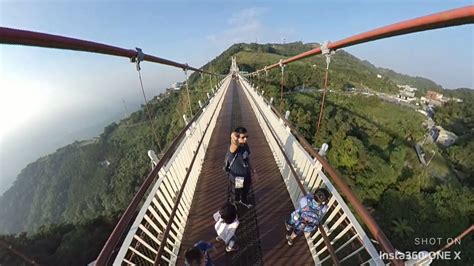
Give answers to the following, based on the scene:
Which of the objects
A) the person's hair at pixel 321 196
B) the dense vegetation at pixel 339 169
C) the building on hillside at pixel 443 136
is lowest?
the building on hillside at pixel 443 136

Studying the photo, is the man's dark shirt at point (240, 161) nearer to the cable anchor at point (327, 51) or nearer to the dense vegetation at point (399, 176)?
the cable anchor at point (327, 51)

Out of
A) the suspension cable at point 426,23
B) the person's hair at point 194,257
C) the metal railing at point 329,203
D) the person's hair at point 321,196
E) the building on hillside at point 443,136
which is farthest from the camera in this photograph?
the building on hillside at point 443,136

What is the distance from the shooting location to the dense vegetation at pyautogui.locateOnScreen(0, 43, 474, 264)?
77.5ft

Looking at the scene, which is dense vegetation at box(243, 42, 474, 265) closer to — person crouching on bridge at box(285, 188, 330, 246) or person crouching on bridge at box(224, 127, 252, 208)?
person crouching on bridge at box(224, 127, 252, 208)

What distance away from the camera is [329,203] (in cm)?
323

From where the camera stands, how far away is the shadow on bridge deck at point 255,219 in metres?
3.55

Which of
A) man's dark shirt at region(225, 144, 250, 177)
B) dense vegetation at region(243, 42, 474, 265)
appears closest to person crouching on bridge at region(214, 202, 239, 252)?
man's dark shirt at region(225, 144, 250, 177)

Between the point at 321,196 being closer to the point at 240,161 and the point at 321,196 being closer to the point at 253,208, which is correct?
the point at 240,161

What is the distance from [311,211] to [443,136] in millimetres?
74081

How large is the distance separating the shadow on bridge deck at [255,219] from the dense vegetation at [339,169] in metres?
2.67

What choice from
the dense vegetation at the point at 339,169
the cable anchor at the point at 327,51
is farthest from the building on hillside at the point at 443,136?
the cable anchor at the point at 327,51

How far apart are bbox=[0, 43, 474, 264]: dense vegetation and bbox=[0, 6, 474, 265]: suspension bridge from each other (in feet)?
10.1

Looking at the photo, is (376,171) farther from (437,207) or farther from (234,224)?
(234,224)

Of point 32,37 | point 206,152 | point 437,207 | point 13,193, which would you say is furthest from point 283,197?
point 13,193
